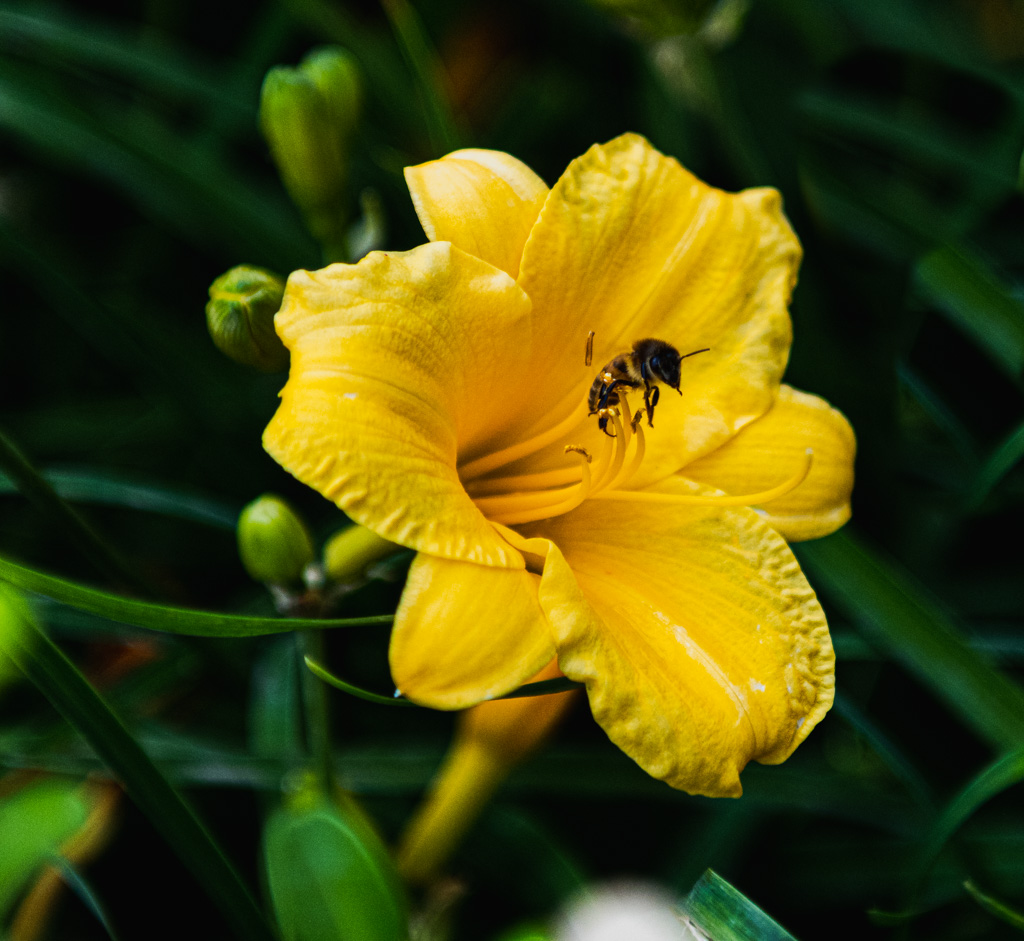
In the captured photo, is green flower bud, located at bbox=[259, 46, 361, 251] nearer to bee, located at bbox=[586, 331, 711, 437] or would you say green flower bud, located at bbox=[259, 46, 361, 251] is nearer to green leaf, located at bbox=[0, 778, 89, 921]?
bee, located at bbox=[586, 331, 711, 437]

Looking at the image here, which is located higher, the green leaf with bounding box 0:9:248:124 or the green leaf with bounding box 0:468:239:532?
the green leaf with bounding box 0:9:248:124

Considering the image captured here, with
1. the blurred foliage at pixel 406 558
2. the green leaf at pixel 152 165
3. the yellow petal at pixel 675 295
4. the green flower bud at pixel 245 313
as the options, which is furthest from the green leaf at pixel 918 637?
the green leaf at pixel 152 165

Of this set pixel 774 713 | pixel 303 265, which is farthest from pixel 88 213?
pixel 774 713

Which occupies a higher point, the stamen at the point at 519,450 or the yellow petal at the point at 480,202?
the yellow petal at the point at 480,202

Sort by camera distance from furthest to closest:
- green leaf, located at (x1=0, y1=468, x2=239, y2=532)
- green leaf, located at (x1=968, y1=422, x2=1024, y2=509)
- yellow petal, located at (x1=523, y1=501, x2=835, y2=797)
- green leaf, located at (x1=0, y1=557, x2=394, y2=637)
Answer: green leaf, located at (x1=0, y1=468, x2=239, y2=532)
green leaf, located at (x1=968, y1=422, x2=1024, y2=509)
yellow petal, located at (x1=523, y1=501, x2=835, y2=797)
green leaf, located at (x1=0, y1=557, x2=394, y2=637)

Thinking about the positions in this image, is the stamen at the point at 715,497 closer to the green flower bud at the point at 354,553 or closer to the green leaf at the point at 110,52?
the green flower bud at the point at 354,553

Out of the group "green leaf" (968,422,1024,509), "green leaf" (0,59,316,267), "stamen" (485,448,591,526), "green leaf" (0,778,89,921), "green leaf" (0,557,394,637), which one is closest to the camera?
"green leaf" (0,778,89,921)

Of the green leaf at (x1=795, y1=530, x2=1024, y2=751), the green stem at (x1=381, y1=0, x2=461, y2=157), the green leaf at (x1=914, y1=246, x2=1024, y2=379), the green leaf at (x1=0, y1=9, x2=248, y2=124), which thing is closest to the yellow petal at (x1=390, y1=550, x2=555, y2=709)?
the green leaf at (x1=795, y1=530, x2=1024, y2=751)
